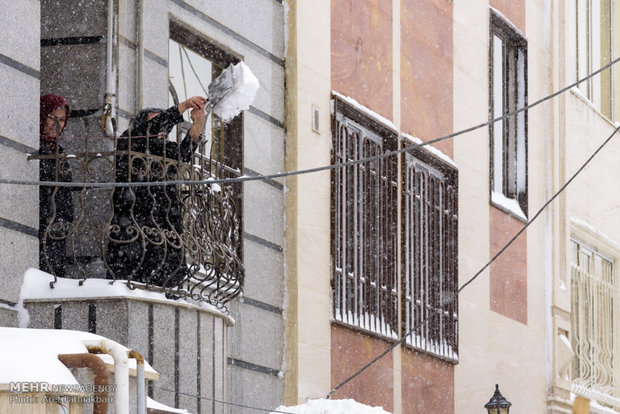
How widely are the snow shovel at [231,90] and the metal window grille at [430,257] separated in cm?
549

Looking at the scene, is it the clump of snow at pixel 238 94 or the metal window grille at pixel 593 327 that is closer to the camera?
the clump of snow at pixel 238 94

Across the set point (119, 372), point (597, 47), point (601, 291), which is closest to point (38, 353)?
point (119, 372)

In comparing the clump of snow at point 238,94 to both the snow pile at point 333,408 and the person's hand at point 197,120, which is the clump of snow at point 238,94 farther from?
the snow pile at point 333,408

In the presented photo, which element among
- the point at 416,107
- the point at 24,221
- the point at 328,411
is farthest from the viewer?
the point at 416,107

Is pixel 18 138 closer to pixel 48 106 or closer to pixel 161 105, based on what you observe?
pixel 48 106

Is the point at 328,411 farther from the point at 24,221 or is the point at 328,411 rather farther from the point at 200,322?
the point at 24,221

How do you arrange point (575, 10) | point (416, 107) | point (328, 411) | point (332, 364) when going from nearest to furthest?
1. point (328, 411)
2. point (332, 364)
3. point (416, 107)
4. point (575, 10)

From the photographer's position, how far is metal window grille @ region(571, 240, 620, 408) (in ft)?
71.1

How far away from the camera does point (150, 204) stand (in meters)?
10.6

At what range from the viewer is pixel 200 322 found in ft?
35.7

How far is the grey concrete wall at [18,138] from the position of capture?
33.6ft

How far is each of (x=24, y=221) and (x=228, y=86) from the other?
171cm

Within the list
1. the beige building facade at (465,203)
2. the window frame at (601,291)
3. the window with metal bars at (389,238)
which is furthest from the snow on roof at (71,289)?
the window frame at (601,291)

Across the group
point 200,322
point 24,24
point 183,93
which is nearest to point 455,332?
point 183,93
